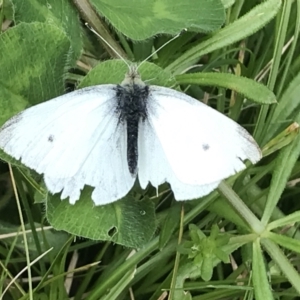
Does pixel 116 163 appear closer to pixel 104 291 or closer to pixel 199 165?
pixel 199 165

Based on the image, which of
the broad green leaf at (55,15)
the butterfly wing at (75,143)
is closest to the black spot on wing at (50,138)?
the butterfly wing at (75,143)

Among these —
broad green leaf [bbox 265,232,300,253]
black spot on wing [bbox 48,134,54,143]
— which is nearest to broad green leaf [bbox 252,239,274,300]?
broad green leaf [bbox 265,232,300,253]

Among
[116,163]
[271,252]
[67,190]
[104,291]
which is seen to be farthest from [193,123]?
[104,291]

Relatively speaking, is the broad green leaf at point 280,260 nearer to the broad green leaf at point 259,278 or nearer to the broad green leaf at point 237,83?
the broad green leaf at point 259,278

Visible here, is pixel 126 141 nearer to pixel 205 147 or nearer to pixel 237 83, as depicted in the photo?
pixel 205 147

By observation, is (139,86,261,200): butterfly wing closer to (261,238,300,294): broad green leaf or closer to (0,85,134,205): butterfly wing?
(0,85,134,205): butterfly wing

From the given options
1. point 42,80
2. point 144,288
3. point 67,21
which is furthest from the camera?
point 144,288
